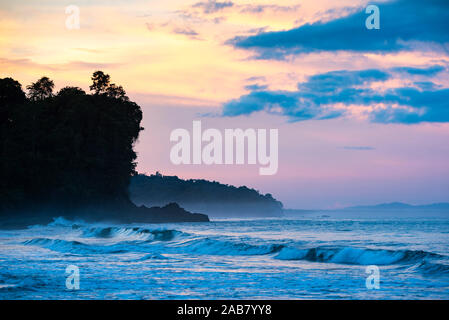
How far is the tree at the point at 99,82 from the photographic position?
7394 centimetres

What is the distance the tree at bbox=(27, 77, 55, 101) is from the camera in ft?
238

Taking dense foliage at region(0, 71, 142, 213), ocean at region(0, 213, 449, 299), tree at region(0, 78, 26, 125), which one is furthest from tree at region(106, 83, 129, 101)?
ocean at region(0, 213, 449, 299)

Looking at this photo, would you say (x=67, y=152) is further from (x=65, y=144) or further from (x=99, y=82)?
(x=99, y=82)

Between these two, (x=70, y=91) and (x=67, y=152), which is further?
(x=70, y=91)

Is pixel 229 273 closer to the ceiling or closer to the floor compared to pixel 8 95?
closer to the floor

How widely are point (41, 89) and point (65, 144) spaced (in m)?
11.3

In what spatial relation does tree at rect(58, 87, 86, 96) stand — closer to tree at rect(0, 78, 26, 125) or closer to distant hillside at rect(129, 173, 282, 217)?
tree at rect(0, 78, 26, 125)

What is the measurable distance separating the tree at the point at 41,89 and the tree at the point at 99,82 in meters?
5.79

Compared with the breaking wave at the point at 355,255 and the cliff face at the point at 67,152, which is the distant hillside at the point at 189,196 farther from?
the breaking wave at the point at 355,255

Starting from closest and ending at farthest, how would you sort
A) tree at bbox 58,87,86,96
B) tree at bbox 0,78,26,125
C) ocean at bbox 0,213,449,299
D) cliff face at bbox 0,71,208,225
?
1. ocean at bbox 0,213,449,299
2. cliff face at bbox 0,71,208,225
3. tree at bbox 0,78,26,125
4. tree at bbox 58,87,86,96

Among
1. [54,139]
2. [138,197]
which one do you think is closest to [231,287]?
[54,139]

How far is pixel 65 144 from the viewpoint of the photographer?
66438 millimetres

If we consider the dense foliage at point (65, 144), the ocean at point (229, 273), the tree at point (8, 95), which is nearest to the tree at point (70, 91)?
the dense foliage at point (65, 144)

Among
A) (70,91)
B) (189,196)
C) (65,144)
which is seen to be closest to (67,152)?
(65,144)
